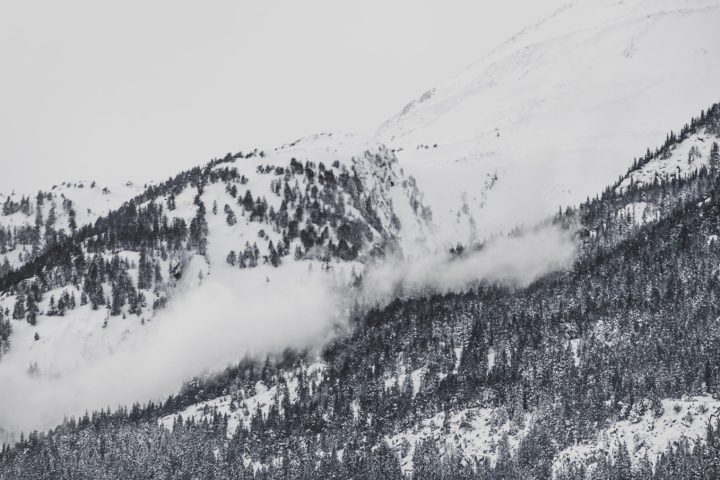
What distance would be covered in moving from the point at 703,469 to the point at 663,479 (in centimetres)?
867

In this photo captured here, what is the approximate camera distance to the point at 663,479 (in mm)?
199375

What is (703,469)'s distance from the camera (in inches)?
7717
